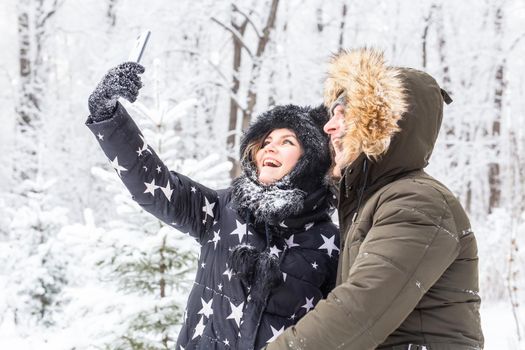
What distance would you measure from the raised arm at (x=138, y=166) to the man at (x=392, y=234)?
0.84m

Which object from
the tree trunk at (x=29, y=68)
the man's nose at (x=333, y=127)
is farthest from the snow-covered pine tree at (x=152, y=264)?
the tree trunk at (x=29, y=68)

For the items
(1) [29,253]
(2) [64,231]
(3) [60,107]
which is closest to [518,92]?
(3) [60,107]

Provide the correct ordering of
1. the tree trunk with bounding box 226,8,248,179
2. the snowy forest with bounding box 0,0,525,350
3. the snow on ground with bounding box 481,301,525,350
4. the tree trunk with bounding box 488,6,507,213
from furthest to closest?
the tree trunk with bounding box 488,6,507,213, the tree trunk with bounding box 226,8,248,179, the snow on ground with bounding box 481,301,525,350, the snowy forest with bounding box 0,0,525,350

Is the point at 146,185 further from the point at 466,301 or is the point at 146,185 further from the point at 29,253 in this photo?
the point at 29,253

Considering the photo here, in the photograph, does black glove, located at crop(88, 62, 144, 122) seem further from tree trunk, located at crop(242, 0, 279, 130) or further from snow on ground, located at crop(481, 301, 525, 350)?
tree trunk, located at crop(242, 0, 279, 130)

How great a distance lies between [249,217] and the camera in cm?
243

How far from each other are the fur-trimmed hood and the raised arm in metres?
0.91

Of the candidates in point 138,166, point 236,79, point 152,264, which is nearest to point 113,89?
point 138,166

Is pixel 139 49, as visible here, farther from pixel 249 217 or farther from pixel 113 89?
pixel 249 217

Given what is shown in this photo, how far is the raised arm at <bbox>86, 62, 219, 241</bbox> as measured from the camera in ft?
6.84

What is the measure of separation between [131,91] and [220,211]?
0.76m

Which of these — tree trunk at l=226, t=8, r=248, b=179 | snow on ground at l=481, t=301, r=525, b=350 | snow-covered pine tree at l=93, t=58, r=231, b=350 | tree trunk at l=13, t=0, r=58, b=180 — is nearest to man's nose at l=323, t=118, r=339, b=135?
snow-covered pine tree at l=93, t=58, r=231, b=350

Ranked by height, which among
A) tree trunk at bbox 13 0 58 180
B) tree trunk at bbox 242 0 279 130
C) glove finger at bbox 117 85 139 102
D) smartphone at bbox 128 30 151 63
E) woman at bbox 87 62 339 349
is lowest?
woman at bbox 87 62 339 349

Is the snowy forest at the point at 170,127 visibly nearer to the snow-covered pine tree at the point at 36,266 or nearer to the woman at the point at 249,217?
the snow-covered pine tree at the point at 36,266
